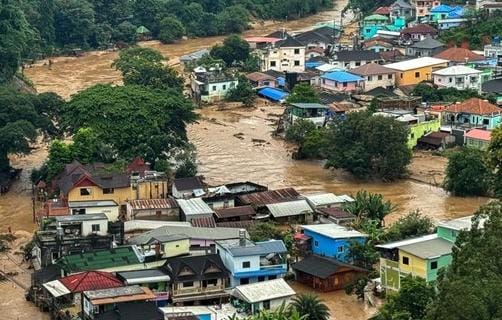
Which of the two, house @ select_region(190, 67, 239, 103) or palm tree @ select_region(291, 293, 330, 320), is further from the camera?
house @ select_region(190, 67, 239, 103)

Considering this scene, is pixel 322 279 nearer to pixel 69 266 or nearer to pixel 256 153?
pixel 69 266

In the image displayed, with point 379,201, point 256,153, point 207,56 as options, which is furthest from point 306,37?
point 379,201

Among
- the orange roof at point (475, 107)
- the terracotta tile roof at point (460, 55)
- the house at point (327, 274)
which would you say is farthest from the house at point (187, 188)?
the terracotta tile roof at point (460, 55)

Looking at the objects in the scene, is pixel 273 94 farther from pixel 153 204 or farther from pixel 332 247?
pixel 332 247

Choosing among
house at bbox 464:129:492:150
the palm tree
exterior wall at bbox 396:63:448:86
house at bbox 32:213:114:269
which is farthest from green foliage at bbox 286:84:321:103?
the palm tree

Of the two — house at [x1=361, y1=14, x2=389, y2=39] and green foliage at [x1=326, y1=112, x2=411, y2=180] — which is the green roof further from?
house at [x1=361, y1=14, x2=389, y2=39]

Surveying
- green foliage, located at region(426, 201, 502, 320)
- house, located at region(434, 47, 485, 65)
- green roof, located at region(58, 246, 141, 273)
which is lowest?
green roof, located at region(58, 246, 141, 273)

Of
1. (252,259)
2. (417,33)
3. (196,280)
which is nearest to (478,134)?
(252,259)
